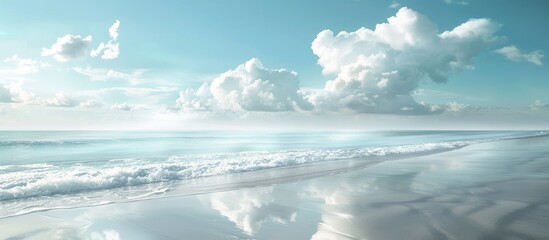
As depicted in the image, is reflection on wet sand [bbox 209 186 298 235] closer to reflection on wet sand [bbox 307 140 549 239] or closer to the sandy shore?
the sandy shore

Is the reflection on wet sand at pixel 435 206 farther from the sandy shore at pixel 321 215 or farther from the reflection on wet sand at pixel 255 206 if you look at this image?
the reflection on wet sand at pixel 255 206

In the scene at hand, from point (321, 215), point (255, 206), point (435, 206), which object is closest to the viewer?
point (321, 215)

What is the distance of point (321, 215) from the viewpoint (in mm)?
8523

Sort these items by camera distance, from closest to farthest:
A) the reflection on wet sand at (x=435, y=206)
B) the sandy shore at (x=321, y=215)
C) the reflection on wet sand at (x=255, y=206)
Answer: the reflection on wet sand at (x=435, y=206), the sandy shore at (x=321, y=215), the reflection on wet sand at (x=255, y=206)

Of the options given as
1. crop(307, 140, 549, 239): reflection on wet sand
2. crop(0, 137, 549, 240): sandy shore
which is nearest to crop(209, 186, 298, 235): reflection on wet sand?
crop(0, 137, 549, 240): sandy shore

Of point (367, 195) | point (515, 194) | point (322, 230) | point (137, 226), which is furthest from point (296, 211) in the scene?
point (515, 194)

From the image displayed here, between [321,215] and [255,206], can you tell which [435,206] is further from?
[255,206]

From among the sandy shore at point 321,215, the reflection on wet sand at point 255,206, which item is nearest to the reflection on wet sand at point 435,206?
the sandy shore at point 321,215

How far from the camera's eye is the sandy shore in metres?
6.98

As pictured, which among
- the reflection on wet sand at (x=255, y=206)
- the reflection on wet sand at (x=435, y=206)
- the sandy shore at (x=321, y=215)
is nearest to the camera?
the reflection on wet sand at (x=435, y=206)

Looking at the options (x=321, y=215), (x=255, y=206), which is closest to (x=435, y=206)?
(x=321, y=215)

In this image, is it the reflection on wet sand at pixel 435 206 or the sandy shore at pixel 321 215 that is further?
the sandy shore at pixel 321 215

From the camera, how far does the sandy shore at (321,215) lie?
6.98m

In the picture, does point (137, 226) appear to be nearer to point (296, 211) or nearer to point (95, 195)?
point (296, 211)
